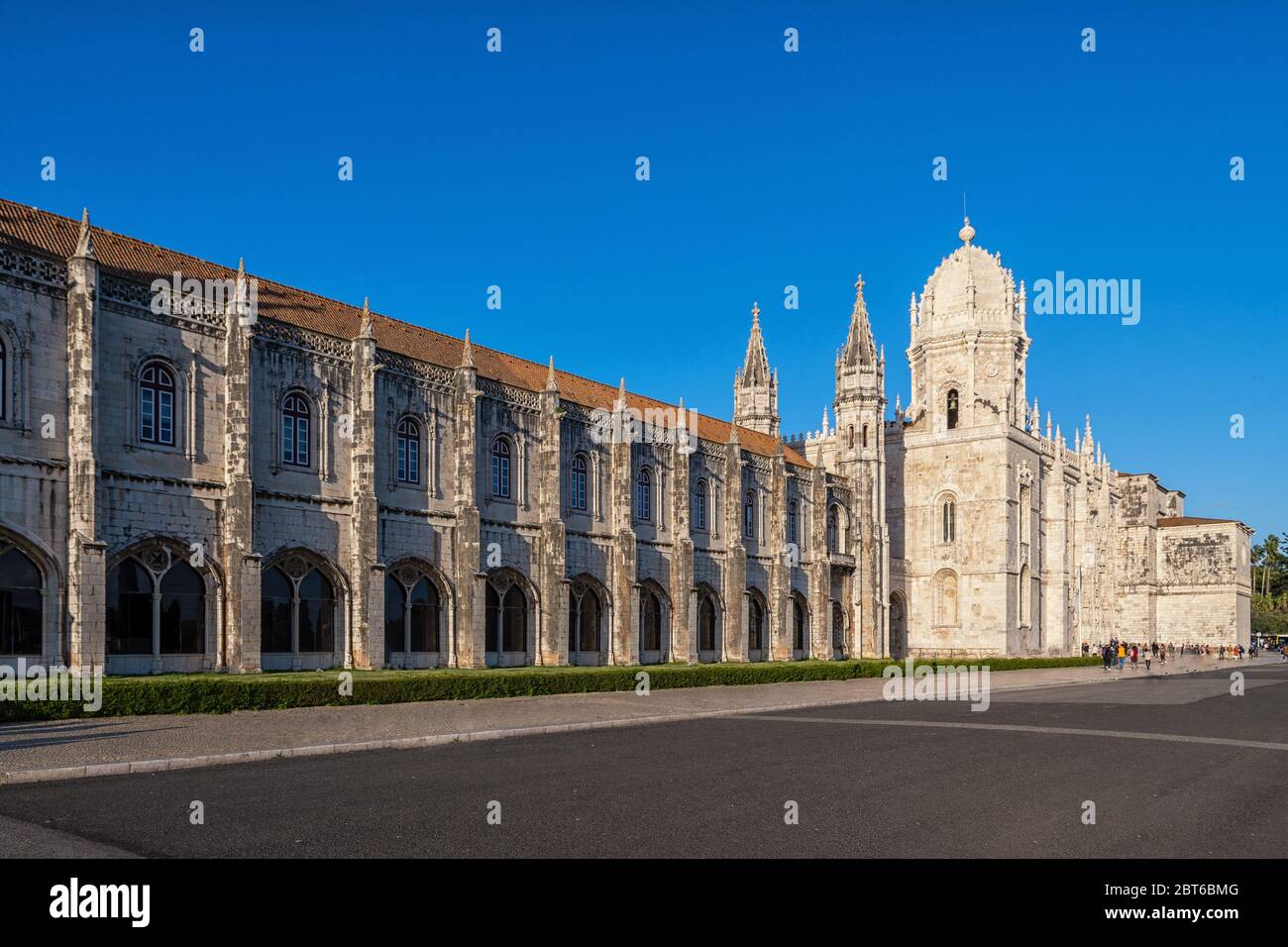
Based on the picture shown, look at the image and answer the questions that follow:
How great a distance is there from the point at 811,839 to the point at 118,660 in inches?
865

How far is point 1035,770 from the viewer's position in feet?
51.0

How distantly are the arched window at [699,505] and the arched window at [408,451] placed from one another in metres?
15.7

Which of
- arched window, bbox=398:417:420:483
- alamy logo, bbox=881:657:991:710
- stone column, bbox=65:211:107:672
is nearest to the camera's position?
stone column, bbox=65:211:107:672

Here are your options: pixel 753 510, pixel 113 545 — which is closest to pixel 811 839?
pixel 113 545

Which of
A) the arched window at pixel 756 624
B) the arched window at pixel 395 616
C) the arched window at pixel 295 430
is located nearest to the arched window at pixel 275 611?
the arched window at pixel 295 430

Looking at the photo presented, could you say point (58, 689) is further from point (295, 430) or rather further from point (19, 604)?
point (295, 430)

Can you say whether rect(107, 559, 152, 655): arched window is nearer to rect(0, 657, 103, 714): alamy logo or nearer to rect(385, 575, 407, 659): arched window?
rect(0, 657, 103, 714): alamy logo

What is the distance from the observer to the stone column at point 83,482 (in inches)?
979

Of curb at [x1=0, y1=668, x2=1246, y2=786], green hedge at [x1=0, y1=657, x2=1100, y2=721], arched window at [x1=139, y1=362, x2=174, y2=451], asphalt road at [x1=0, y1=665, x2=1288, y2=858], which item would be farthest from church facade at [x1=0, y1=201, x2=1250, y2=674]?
asphalt road at [x1=0, y1=665, x2=1288, y2=858]

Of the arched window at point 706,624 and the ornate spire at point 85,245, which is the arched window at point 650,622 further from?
the ornate spire at point 85,245

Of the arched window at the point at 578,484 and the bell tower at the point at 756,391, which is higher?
the bell tower at the point at 756,391

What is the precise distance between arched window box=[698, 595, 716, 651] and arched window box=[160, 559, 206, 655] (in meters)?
24.1

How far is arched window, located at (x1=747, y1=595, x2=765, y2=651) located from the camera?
170ft

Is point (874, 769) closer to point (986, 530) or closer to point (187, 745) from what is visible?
point (187, 745)
